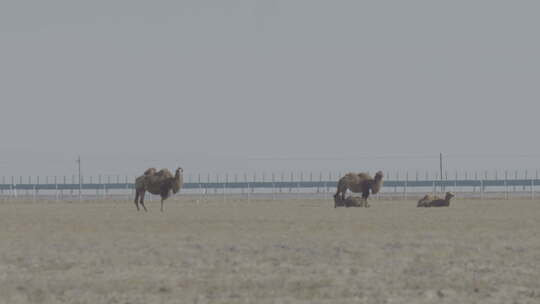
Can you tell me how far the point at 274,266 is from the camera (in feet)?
51.6

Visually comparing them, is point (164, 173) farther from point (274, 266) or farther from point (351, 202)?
point (274, 266)

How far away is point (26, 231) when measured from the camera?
Result: 2667 cm

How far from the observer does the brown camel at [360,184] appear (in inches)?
1886

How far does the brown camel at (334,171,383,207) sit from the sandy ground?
21.9 metres

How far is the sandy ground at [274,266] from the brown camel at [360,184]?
21.9m

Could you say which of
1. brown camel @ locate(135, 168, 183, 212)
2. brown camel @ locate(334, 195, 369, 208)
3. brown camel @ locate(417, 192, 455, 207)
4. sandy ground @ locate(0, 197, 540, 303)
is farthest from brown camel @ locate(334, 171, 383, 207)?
sandy ground @ locate(0, 197, 540, 303)

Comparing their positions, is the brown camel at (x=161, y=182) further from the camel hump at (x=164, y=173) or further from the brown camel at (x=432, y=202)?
the brown camel at (x=432, y=202)

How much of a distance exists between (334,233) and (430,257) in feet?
23.3

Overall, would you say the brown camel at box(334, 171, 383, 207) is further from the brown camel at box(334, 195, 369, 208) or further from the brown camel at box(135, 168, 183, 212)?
the brown camel at box(135, 168, 183, 212)

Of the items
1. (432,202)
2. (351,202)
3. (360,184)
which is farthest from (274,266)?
(360,184)

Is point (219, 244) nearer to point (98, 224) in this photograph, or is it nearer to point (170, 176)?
point (98, 224)

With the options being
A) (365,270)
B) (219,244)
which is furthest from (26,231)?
(365,270)

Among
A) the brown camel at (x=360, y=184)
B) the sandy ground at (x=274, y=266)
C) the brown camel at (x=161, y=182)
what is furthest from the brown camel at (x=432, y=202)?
the sandy ground at (x=274, y=266)

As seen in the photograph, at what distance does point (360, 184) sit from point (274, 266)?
33.3 meters
